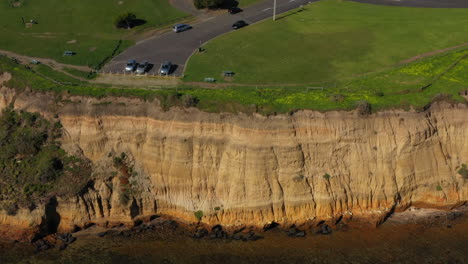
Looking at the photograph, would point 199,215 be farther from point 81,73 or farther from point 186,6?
point 186,6

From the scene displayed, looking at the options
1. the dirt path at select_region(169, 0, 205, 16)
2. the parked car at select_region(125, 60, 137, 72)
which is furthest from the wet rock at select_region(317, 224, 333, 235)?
the dirt path at select_region(169, 0, 205, 16)

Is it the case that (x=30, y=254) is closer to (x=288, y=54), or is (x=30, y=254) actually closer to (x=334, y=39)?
(x=288, y=54)

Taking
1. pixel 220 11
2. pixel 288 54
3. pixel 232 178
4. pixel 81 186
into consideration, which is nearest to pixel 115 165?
pixel 81 186

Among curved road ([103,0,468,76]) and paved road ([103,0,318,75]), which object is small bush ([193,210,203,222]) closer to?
curved road ([103,0,468,76])

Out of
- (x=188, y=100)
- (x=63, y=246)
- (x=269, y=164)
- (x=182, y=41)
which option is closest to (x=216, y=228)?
(x=269, y=164)

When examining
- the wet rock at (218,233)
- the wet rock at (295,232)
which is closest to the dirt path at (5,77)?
the wet rock at (218,233)

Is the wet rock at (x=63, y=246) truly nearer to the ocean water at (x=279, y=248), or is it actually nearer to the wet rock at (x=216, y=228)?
the ocean water at (x=279, y=248)
